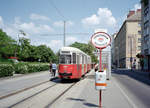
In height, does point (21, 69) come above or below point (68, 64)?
below

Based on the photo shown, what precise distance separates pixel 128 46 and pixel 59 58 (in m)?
56.0

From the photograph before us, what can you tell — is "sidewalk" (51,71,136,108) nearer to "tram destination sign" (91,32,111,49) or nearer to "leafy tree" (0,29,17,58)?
"tram destination sign" (91,32,111,49)

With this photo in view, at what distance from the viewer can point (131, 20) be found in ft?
218

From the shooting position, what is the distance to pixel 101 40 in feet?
18.7

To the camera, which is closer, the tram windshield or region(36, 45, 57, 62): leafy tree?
the tram windshield

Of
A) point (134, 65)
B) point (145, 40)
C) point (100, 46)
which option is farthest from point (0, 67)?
point (134, 65)

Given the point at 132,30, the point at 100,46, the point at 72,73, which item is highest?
the point at 132,30

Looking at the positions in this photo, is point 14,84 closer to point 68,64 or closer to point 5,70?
point 68,64

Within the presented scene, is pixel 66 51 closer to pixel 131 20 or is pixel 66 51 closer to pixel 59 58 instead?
pixel 59 58

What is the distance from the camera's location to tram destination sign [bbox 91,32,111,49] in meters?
5.65

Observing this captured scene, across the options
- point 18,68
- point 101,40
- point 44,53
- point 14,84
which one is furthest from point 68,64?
point 44,53

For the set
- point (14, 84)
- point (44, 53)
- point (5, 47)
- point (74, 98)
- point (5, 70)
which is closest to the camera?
point (74, 98)

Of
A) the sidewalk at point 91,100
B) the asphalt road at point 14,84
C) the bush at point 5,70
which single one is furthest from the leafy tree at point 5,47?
the sidewalk at point 91,100

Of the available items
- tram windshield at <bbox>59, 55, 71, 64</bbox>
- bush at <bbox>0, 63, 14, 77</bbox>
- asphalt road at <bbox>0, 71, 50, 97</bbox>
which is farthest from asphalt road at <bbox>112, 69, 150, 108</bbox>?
bush at <bbox>0, 63, 14, 77</bbox>
